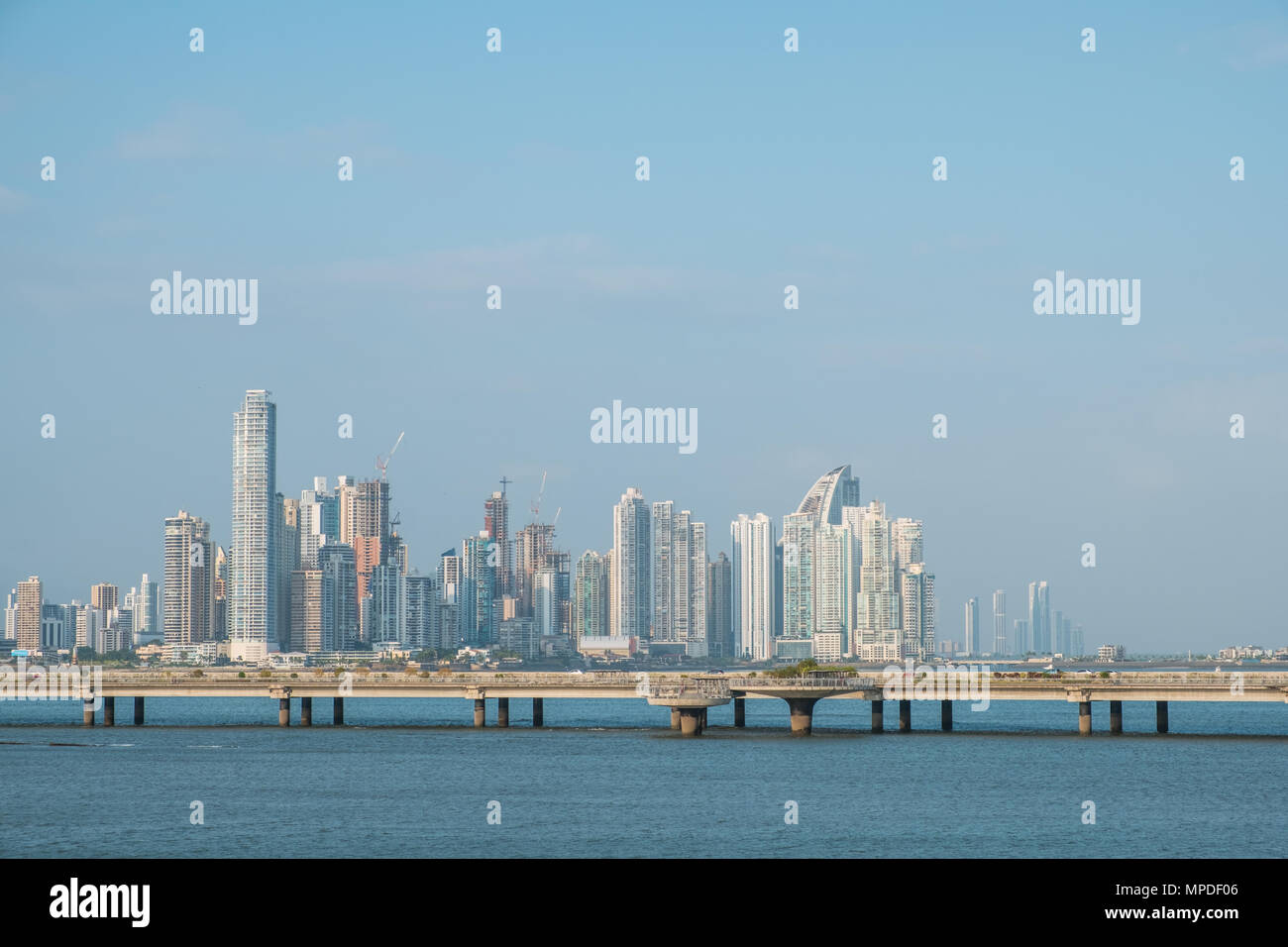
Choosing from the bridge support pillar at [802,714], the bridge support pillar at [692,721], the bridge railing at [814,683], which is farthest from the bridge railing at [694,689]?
the bridge support pillar at [802,714]

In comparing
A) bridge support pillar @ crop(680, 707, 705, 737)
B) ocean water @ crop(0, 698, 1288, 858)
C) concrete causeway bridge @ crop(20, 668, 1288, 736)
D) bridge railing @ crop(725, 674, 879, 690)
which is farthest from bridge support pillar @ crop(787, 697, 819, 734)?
bridge support pillar @ crop(680, 707, 705, 737)

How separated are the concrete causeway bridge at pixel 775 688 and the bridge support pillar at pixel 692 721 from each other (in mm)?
79

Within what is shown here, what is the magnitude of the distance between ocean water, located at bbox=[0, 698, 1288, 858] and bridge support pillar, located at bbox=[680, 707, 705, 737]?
2011 mm

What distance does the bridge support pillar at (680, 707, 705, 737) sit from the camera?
118m

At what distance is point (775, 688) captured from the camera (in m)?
114

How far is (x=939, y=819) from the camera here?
67000 millimetres

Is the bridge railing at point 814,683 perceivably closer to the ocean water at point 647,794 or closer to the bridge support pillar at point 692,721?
the ocean water at point 647,794

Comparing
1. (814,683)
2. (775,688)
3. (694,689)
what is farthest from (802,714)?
(694,689)

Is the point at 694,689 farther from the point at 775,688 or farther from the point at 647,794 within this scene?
the point at 647,794

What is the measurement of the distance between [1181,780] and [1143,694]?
27917 mm
